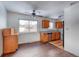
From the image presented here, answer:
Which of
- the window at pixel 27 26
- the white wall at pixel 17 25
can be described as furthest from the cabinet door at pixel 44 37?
the window at pixel 27 26

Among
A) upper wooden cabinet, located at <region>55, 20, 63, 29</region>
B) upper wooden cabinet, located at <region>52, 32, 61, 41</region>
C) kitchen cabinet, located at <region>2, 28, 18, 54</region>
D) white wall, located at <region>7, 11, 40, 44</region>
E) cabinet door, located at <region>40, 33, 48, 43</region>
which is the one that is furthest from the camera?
upper wooden cabinet, located at <region>55, 20, 63, 29</region>

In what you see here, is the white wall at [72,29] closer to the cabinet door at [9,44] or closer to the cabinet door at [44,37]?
the cabinet door at [44,37]

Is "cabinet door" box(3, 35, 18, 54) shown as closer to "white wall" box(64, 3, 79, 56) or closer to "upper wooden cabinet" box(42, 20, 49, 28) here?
"white wall" box(64, 3, 79, 56)

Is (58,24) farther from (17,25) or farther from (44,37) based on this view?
(17,25)

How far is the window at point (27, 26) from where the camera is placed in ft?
16.6

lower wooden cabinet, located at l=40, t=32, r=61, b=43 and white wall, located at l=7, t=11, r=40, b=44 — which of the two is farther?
lower wooden cabinet, located at l=40, t=32, r=61, b=43

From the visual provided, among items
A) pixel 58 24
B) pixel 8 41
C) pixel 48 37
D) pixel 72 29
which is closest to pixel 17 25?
pixel 8 41

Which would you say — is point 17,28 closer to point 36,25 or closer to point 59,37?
point 36,25

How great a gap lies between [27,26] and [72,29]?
3162mm

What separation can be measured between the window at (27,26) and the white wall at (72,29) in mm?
2687

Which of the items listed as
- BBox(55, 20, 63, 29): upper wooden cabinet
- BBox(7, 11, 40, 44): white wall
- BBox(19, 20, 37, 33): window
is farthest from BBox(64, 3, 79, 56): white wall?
BBox(55, 20, 63, 29): upper wooden cabinet

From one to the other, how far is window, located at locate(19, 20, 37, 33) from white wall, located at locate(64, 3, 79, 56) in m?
2.69

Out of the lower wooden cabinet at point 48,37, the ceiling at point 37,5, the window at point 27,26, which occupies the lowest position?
the lower wooden cabinet at point 48,37

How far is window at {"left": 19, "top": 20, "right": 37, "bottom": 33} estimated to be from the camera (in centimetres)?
505
